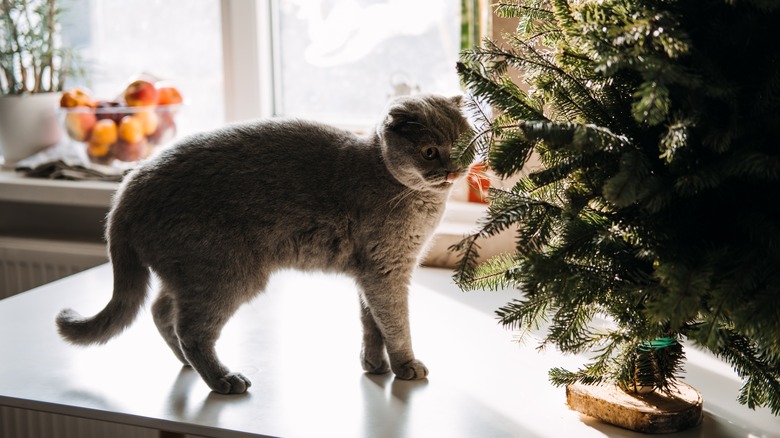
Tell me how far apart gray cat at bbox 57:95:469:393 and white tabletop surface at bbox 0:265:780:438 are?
0.19 ft

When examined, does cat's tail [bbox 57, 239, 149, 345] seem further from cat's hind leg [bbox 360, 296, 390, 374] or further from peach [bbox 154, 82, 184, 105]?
peach [bbox 154, 82, 184, 105]

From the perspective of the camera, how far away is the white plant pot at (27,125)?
7.27ft

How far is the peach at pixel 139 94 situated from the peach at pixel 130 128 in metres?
0.04

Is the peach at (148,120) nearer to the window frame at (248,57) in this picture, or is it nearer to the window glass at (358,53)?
the window frame at (248,57)

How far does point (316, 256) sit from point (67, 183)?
1.17 m

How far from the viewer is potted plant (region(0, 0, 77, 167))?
2.21m

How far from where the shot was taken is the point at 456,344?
4.42 ft

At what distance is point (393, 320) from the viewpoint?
1.21 metres

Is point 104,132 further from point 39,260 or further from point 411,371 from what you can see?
point 411,371

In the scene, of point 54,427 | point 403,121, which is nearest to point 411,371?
point 403,121

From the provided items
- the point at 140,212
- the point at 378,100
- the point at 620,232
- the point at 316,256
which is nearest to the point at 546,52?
the point at 620,232

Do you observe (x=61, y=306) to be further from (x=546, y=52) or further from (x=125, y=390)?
(x=546, y=52)

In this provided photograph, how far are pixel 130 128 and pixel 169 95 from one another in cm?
14

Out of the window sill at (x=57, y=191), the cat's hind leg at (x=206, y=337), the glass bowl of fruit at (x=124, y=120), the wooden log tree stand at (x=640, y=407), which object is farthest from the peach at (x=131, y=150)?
the wooden log tree stand at (x=640, y=407)
